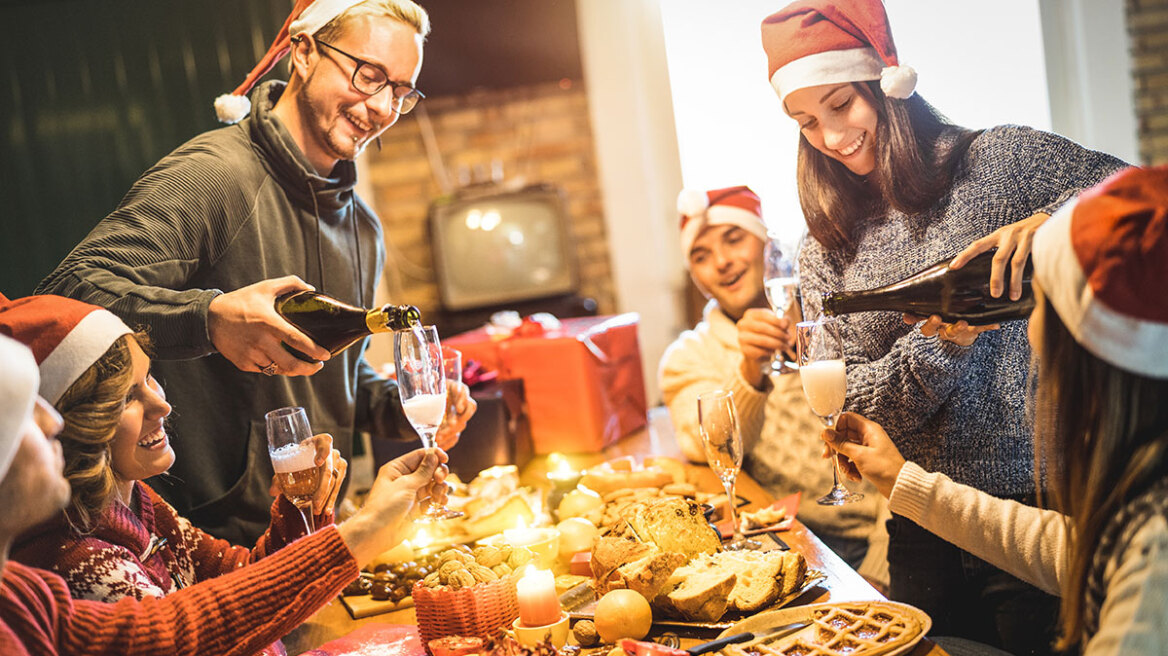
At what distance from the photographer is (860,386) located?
1784 mm

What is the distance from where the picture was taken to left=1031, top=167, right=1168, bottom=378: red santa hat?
873 mm

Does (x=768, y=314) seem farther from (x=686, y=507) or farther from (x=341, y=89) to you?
(x=341, y=89)

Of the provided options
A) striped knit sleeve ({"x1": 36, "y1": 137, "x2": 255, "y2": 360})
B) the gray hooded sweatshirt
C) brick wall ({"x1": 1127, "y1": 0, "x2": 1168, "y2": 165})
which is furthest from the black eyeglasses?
brick wall ({"x1": 1127, "y1": 0, "x2": 1168, "y2": 165})

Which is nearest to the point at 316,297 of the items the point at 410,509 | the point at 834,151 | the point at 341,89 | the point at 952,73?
the point at 410,509

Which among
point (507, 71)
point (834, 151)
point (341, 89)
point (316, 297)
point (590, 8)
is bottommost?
point (316, 297)

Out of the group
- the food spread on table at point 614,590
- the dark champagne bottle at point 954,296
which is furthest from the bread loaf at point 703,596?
the dark champagne bottle at point 954,296

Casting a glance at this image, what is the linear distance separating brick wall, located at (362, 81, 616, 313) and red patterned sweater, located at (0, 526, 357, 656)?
438 cm

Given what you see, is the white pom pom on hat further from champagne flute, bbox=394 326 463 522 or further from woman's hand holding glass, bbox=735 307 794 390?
champagne flute, bbox=394 326 463 522

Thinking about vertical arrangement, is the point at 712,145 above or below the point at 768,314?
above

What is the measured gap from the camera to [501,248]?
17.1ft

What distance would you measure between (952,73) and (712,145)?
0.57 meters

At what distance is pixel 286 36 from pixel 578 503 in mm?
1114

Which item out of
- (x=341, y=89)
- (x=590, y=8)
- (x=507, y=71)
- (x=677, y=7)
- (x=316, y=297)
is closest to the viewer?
(x=316, y=297)

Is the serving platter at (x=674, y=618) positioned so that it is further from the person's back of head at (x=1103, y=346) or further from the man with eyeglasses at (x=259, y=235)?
the man with eyeglasses at (x=259, y=235)
